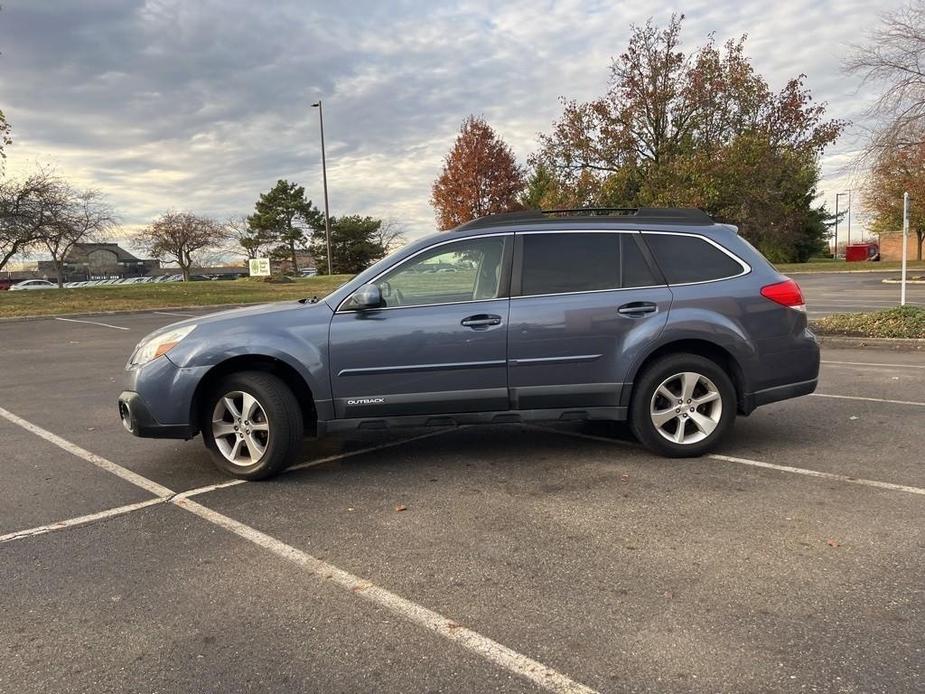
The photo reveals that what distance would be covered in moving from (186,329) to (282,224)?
55.7 metres

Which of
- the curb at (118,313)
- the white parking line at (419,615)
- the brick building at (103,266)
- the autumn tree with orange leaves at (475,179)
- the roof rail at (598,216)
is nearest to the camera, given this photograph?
the white parking line at (419,615)

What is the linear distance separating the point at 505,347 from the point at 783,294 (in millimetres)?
2131

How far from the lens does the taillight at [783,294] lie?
5.01 meters

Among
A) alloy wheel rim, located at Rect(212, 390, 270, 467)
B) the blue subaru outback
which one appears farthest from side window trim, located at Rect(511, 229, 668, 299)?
alloy wheel rim, located at Rect(212, 390, 270, 467)

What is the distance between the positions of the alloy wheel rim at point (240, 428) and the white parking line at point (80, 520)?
1.80 ft

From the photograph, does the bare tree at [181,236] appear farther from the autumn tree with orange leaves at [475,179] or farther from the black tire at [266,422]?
the black tire at [266,422]

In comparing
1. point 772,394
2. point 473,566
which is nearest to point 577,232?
point 772,394

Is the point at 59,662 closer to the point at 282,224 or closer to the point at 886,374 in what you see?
the point at 886,374

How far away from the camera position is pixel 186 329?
4793 mm

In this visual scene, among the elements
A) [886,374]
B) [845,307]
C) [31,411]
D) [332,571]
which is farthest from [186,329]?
[845,307]

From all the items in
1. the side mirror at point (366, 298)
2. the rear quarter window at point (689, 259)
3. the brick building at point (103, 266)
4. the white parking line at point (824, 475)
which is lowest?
the white parking line at point (824, 475)

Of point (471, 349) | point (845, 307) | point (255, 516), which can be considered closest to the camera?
point (255, 516)

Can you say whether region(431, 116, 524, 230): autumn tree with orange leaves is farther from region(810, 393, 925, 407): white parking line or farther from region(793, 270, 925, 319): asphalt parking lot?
region(810, 393, 925, 407): white parking line

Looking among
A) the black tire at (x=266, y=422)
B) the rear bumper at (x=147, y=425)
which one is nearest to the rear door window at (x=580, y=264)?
the black tire at (x=266, y=422)
